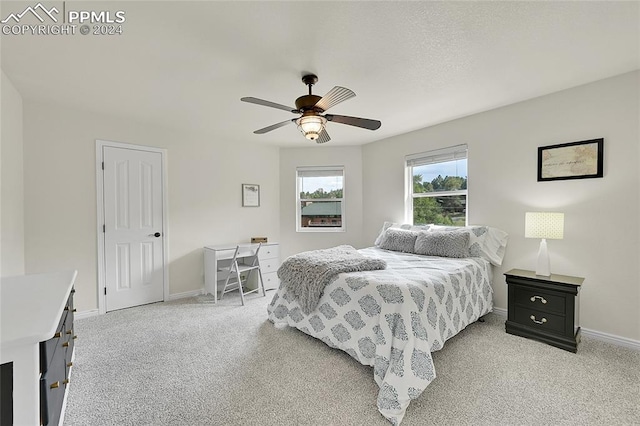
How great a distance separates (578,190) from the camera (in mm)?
2758

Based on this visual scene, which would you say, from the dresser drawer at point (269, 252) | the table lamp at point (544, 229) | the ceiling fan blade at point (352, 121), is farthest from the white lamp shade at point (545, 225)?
the dresser drawer at point (269, 252)

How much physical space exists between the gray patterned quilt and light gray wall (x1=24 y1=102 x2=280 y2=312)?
77.2 inches

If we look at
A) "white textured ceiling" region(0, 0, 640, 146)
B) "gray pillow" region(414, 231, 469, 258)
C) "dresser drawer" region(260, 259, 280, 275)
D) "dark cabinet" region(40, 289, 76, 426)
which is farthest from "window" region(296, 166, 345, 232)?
"dark cabinet" region(40, 289, 76, 426)

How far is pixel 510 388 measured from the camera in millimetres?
1939

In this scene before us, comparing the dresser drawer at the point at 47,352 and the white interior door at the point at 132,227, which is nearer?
the dresser drawer at the point at 47,352

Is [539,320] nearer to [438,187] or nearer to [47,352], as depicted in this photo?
[438,187]

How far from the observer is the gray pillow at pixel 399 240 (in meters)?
3.61

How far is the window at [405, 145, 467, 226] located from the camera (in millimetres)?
3758

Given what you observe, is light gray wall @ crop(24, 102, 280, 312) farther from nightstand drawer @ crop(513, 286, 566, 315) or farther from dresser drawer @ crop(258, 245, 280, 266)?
nightstand drawer @ crop(513, 286, 566, 315)

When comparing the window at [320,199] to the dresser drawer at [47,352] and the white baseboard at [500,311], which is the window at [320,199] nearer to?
the white baseboard at [500,311]

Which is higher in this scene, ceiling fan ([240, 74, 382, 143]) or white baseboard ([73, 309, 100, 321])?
ceiling fan ([240, 74, 382, 143])

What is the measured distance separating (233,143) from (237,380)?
138 inches

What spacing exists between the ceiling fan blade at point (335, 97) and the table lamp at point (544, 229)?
86.3 inches

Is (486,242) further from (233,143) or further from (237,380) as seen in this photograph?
(233,143)
